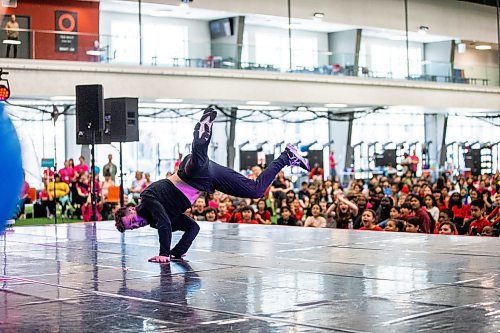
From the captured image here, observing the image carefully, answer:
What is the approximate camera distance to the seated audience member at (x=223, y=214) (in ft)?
49.4

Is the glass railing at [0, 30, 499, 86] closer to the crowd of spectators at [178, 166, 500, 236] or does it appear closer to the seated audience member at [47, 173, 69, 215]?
the seated audience member at [47, 173, 69, 215]

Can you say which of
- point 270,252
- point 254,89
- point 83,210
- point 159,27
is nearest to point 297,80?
point 254,89

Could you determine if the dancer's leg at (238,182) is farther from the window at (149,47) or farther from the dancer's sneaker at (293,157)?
the window at (149,47)

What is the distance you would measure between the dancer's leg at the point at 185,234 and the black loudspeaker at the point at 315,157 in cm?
2094

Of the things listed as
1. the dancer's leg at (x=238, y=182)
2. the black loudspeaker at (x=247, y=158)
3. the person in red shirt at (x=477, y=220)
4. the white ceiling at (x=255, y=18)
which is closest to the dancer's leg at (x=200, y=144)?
the dancer's leg at (x=238, y=182)

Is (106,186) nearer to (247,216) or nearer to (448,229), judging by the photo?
(247,216)

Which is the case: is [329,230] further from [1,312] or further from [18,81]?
[18,81]

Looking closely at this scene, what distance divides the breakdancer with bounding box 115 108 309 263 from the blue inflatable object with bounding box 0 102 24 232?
250 cm

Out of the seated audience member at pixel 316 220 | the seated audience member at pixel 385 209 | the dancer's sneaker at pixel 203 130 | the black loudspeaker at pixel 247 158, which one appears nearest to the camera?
the dancer's sneaker at pixel 203 130

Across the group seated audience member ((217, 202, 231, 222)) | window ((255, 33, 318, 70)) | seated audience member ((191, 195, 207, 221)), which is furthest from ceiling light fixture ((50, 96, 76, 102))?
seated audience member ((191, 195, 207, 221))

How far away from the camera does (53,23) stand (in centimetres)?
2255

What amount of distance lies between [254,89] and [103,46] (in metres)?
4.84

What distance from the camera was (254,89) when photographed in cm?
2397

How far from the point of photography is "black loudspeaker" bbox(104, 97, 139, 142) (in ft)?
45.1
